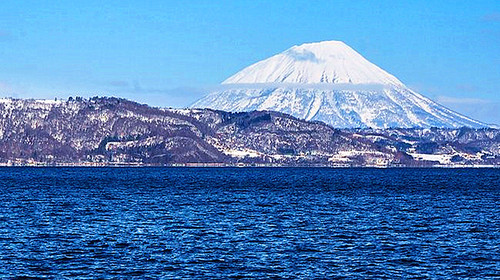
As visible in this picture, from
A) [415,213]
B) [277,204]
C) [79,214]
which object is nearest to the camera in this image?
[79,214]

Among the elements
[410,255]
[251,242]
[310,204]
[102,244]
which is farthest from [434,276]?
[310,204]

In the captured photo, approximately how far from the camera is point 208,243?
7106 cm

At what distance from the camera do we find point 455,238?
7619cm

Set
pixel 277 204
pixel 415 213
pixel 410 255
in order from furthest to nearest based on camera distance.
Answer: pixel 277 204
pixel 415 213
pixel 410 255

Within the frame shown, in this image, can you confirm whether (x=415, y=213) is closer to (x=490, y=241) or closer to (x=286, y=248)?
(x=490, y=241)

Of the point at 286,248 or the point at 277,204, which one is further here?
the point at 277,204

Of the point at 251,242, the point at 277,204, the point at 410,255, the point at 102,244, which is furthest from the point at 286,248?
the point at 277,204

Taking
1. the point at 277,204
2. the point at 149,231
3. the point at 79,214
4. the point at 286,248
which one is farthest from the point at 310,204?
the point at 286,248

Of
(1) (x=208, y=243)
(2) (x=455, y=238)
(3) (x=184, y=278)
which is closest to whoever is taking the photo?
(3) (x=184, y=278)

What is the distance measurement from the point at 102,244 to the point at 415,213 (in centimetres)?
4577

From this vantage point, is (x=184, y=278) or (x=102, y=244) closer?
(x=184, y=278)

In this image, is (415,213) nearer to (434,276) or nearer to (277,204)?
(277,204)

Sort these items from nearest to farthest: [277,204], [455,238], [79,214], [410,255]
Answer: [410,255], [455,238], [79,214], [277,204]

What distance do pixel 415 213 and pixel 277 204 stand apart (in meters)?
21.5
